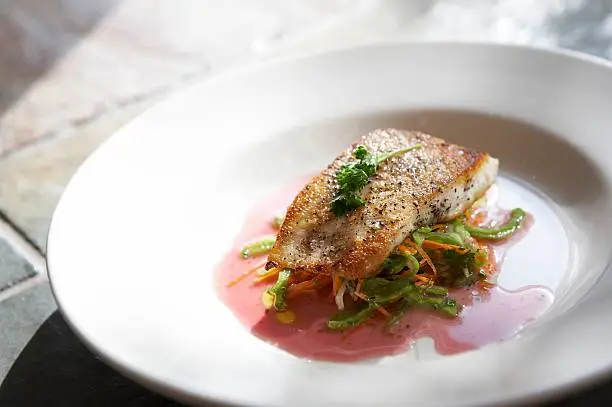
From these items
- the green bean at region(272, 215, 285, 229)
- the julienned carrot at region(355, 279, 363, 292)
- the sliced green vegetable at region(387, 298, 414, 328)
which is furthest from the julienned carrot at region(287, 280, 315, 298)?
the green bean at region(272, 215, 285, 229)

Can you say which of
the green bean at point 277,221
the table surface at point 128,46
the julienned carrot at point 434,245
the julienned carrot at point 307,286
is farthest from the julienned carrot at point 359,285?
the table surface at point 128,46

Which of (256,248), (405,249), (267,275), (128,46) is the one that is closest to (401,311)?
(405,249)

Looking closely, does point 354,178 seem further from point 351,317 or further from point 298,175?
point 298,175

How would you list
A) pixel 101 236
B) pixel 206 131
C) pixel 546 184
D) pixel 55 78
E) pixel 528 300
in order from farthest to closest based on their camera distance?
pixel 55 78 → pixel 206 131 → pixel 546 184 → pixel 101 236 → pixel 528 300

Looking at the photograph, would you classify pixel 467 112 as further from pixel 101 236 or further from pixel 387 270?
pixel 101 236

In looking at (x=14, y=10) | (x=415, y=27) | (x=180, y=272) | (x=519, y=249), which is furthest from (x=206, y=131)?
(x=14, y=10)

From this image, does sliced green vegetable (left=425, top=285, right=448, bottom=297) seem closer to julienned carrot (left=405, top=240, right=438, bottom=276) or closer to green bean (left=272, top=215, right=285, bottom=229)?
julienned carrot (left=405, top=240, right=438, bottom=276)

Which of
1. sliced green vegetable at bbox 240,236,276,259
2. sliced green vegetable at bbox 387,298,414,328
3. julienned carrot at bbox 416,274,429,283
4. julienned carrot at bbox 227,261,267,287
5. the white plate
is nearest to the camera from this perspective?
the white plate
